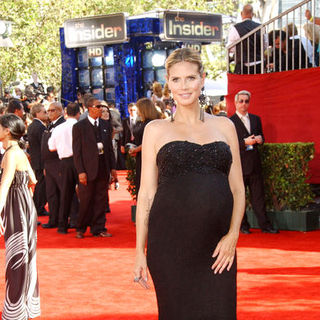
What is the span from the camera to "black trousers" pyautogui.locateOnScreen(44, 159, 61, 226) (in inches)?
492

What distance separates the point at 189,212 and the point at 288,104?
27.6ft

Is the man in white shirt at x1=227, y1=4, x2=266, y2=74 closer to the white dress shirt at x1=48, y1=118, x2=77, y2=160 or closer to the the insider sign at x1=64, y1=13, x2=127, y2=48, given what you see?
the white dress shirt at x1=48, y1=118, x2=77, y2=160

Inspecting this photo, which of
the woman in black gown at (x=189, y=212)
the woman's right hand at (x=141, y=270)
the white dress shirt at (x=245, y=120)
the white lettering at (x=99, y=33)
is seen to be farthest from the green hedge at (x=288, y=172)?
Answer: the white lettering at (x=99, y=33)

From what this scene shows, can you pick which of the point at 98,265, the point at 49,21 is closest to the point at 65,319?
the point at 98,265

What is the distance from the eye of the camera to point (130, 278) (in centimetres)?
839

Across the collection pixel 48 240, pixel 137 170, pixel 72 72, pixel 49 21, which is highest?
pixel 49 21

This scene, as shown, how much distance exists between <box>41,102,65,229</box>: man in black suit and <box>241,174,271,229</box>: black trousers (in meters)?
3.10

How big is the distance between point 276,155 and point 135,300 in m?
4.72

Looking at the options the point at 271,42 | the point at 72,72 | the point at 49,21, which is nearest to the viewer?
the point at 271,42

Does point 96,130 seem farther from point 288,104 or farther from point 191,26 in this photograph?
point 191,26

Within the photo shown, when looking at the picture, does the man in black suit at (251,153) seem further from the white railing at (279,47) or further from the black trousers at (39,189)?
the black trousers at (39,189)

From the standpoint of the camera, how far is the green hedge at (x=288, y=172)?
11.3m

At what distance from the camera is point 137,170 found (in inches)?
471

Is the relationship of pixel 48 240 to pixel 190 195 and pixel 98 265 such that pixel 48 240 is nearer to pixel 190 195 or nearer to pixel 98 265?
pixel 98 265
